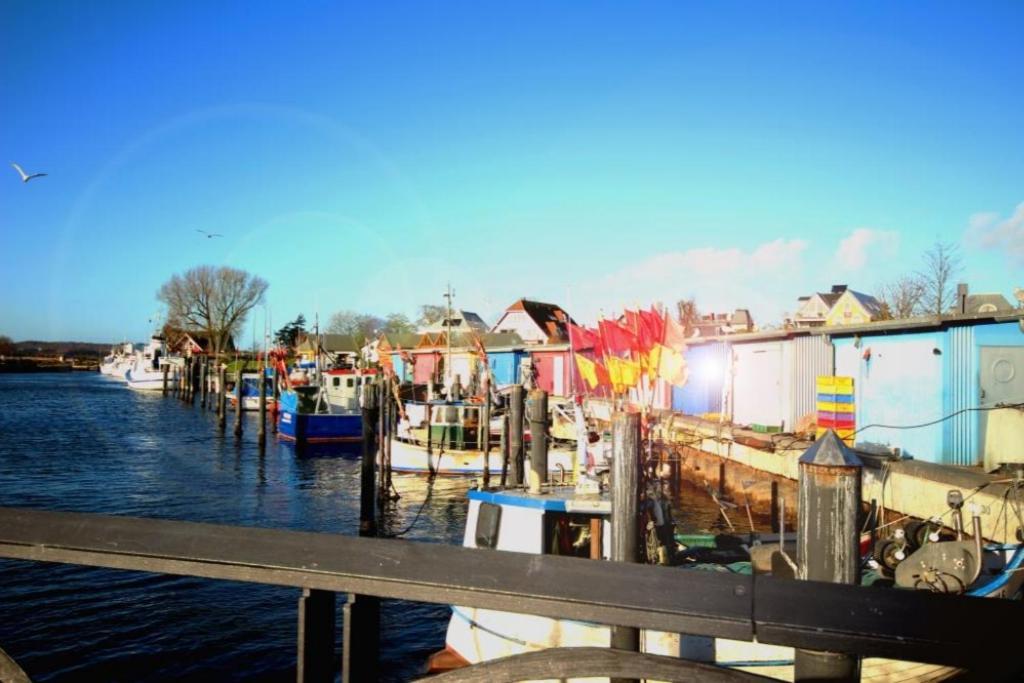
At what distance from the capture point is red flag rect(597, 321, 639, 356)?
20.7 meters

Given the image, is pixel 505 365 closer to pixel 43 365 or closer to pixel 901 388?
pixel 901 388

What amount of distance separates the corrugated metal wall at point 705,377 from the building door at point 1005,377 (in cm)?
1160

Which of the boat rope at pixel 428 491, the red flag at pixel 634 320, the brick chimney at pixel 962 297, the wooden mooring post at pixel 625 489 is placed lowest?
the boat rope at pixel 428 491

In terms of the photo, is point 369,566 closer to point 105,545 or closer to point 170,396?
point 105,545

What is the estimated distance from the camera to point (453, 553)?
2084mm

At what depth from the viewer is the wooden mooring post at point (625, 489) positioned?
5117mm

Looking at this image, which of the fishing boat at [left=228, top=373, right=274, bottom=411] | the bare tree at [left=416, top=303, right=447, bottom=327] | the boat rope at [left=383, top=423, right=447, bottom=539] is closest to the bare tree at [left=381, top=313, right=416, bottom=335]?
the bare tree at [left=416, top=303, right=447, bottom=327]

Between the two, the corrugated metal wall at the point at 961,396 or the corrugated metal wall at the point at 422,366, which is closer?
the corrugated metal wall at the point at 961,396

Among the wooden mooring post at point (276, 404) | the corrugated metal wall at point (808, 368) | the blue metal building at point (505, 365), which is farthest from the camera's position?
the blue metal building at point (505, 365)

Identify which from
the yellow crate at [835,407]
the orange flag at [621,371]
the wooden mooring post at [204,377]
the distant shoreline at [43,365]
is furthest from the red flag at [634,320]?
the distant shoreline at [43,365]

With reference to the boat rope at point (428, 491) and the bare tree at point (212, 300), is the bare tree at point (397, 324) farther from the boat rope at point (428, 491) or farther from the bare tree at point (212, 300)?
the boat rope at point (428, 491)

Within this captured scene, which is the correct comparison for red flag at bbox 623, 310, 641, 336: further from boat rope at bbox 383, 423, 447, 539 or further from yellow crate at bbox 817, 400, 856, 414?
boat rope at bbox 383, 423, 447, 539

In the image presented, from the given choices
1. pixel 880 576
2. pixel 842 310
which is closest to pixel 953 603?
pixel 880 576

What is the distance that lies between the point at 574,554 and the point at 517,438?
10127 mm
